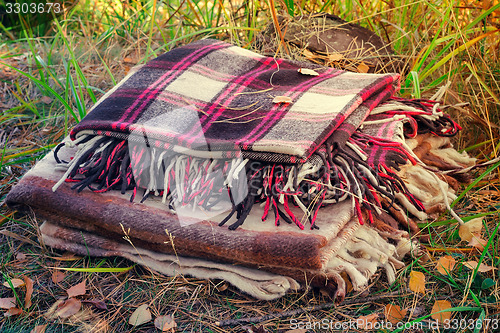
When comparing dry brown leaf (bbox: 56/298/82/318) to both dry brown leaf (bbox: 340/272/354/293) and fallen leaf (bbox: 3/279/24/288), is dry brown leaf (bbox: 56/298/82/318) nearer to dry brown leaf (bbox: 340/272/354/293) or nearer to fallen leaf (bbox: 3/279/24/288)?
fallen leaf (bbox: 3/279/24/288)

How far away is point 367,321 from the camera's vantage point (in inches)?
44.0

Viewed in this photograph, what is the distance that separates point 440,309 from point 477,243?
0.30 meters

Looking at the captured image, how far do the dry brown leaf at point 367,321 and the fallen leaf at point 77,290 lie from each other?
2.48 ft

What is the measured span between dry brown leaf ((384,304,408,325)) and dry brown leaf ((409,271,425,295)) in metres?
0.09

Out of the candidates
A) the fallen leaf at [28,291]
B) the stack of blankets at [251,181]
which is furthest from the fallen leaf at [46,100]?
the fallen leaf at [28,291]

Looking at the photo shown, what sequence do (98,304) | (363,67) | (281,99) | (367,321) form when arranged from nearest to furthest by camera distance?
(367,321), (98,304), (281,99), (363,67)

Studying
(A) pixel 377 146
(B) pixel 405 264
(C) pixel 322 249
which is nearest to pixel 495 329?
(B) pixel 405 264

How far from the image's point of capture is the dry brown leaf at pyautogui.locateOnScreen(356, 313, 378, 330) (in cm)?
110

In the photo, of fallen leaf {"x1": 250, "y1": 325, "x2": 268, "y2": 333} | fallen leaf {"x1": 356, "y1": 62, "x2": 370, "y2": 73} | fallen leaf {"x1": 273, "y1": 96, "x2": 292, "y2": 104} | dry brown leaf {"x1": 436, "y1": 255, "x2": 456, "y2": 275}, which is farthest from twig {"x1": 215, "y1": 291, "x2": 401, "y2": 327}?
fallen leaf {"x1": 356, "y1": 62, "x2": 370, "y2": 73}

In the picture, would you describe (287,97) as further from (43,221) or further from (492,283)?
(43,221)

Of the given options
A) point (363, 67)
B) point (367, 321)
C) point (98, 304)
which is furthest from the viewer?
point (363, 67)

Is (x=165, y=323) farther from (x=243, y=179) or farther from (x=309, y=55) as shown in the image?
(x=309, y=55)

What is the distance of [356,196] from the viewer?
3.92 ft

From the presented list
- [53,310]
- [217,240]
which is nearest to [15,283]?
[53,310]
